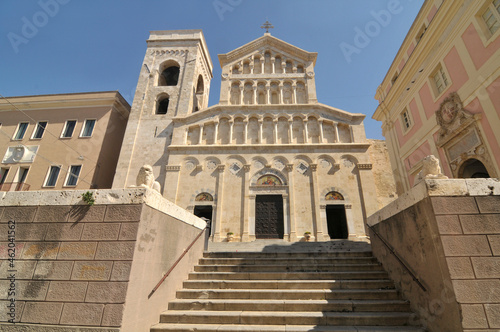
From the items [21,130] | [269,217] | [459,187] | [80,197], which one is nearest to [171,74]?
[21,130]

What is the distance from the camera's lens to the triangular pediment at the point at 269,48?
22.9 m

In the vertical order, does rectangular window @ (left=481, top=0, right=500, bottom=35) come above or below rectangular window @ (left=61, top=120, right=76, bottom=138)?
below

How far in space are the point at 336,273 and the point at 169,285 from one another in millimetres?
4670

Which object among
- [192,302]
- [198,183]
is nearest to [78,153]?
[198,183]

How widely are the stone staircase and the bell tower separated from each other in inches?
511

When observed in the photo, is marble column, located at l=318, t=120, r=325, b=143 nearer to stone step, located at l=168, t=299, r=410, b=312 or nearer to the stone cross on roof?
the stone cross on roof

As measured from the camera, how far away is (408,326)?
16.8 feet

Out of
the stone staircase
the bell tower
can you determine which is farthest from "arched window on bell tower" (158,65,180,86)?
the stone staircase

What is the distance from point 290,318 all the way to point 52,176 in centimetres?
2141

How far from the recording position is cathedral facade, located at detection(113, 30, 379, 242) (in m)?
16.8

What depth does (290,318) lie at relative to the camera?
209 inches

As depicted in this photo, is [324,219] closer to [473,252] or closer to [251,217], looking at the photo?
[251,217]

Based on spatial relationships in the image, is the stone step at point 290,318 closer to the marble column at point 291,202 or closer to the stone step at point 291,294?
the stone step at point 291,294

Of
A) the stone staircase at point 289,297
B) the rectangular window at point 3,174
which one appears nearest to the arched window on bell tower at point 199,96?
the rectangular window at point 3,174
